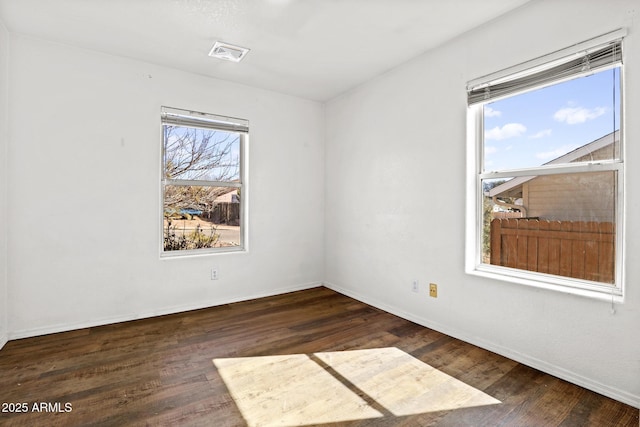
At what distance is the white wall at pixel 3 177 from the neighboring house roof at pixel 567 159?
13.2ft

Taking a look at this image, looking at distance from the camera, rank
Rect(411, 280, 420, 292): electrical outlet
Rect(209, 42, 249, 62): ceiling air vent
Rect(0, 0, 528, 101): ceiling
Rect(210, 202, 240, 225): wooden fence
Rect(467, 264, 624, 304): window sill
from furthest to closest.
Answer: Rect(210, 202, 240, 225): wooden fence, Rect(411, 280, 420, 292): electrical outlet, Rect(209, 42, 249, 62): ceiling air vent, Rect(0, 0, 528, 101): ceiling, Rect(467, 264, 624, 304): window sill

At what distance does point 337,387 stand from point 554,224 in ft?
6.32

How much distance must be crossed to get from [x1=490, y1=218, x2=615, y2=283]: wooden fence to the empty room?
0.01 m

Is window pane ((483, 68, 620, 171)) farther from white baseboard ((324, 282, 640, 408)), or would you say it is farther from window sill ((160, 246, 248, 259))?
window sill ((160, 246, 248, 259))

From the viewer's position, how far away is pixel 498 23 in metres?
2.51

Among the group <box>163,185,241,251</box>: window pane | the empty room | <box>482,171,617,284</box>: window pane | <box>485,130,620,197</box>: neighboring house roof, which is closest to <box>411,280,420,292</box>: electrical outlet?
the empty room

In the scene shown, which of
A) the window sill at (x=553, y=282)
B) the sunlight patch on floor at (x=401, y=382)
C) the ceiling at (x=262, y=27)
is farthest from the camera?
the ceiling at (x=262, y=27)

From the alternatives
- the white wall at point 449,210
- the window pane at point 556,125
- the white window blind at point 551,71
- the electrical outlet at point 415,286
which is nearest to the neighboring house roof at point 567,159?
the window pane at point 556,125

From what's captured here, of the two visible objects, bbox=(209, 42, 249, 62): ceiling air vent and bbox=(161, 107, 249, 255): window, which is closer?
bbox=(209, 42, 249, 62): ceiling air vent

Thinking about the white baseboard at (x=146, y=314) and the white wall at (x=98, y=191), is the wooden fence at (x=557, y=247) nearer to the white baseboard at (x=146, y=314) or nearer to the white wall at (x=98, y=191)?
the white baseboard at (x=146, y=314)

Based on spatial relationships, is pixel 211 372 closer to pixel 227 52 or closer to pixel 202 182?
pixel 202 182

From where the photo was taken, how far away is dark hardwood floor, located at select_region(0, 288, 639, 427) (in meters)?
1.78

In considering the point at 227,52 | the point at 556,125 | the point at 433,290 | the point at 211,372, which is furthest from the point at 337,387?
the point at 227,52

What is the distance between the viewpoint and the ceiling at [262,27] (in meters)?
2.37
